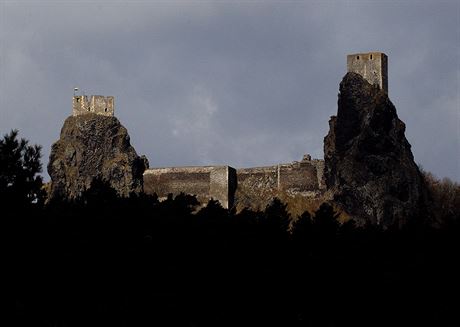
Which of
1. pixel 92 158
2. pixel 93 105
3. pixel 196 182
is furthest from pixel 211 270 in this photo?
pixel 93 105

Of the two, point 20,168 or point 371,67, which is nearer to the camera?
point 20,168

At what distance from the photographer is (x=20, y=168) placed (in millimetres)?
52969

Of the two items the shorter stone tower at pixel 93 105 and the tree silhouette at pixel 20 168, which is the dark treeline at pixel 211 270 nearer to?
the tree silhouette at pixel 20 168

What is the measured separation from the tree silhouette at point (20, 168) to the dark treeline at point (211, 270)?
2.83 meters

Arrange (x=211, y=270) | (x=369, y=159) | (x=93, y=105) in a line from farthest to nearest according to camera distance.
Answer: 1. (x=93, y=105)
2. (x=369, y=159)
3. (x=211, y=270)

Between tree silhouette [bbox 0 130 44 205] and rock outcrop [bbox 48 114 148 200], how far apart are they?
4763 centimetres

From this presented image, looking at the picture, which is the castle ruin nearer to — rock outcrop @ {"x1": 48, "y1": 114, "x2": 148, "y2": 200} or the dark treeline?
rock outcrop @ {"x1": 48, "y1": 114, "x2": 148, "y2": 200}

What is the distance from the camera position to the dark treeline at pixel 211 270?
41.2 metres

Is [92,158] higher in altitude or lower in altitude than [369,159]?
higher

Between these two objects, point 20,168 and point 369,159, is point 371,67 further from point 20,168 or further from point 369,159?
point 20,168

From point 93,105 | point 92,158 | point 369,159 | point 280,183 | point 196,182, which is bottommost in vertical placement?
point 280,183

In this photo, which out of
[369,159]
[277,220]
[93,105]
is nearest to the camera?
[277,220]

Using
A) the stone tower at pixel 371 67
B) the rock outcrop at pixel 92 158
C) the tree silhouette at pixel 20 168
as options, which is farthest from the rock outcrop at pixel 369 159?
the tree silhouette at pixel 20 168

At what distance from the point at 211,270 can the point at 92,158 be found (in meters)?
59.9
